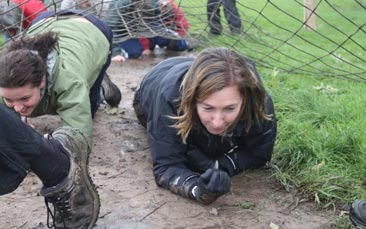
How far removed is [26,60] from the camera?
2031 millimetres

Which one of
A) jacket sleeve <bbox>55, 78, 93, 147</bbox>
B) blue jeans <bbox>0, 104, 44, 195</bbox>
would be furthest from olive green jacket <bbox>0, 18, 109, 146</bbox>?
blue jeans <bbox>0, 104, 44, 195</bbox>

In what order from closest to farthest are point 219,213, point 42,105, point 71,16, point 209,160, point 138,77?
point 219,213
point 209,160
point 42,105
point 71,16
point 138,77

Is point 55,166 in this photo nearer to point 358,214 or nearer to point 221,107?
point 221,107

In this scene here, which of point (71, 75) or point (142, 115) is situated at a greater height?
point (71, 75)

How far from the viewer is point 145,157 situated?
8.02ft

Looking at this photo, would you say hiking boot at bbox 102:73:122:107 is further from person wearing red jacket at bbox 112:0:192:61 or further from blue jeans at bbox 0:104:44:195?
blue jeans at bbox 0:104:44:195

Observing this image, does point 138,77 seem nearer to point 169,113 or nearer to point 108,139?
point 108,139

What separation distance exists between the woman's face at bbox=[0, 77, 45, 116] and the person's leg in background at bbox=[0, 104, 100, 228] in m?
Answer: 0.26

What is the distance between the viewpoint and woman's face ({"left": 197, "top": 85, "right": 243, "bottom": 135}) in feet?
5.96

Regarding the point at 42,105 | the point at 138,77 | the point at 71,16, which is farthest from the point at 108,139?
the point at 138,77

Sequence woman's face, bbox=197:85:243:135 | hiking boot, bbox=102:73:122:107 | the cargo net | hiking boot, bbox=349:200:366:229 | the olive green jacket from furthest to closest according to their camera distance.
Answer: the cargo net → hiking boot, bbox=102:73:122:107 → the olive green jacket → woman's face, bbox=197:85:243:135 → hiking boot, bbox=349:200:366:229

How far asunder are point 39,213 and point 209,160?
2.05 feet

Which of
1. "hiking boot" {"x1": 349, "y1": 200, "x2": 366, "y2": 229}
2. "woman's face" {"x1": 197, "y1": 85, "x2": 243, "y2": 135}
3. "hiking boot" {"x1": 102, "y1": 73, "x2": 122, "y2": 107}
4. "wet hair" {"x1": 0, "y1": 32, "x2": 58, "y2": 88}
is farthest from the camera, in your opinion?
"hiking boot" {"x1": 102, "y1": 73, "x2": 122, "y2": 107}

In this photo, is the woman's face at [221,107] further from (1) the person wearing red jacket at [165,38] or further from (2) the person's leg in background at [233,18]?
(2) the person's leg in background at [233,18]
